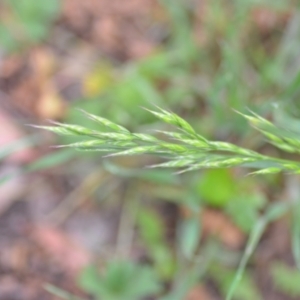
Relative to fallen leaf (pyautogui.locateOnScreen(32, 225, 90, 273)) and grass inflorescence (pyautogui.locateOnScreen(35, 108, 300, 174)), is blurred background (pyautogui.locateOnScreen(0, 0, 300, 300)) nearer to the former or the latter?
fallen leaf (pyautogui.locateOnScreen(32, 225, 90, 273))

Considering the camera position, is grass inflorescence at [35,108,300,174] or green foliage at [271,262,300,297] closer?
grass inflorescence at [35,108,300,174]

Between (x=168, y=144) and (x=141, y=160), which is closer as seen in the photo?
(x=168, y=144)

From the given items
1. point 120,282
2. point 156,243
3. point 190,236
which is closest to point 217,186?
point 190,236

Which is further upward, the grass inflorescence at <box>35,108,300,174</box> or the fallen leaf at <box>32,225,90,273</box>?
the grass inflorescence at <box>35,108,300,174</box>

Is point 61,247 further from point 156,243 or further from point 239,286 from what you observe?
point 239,286

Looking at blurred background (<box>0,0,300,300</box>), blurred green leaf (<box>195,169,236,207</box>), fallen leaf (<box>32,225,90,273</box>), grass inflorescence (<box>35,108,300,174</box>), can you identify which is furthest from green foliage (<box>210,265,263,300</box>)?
grass inflorescence (<box>35,108,300,174</box>)

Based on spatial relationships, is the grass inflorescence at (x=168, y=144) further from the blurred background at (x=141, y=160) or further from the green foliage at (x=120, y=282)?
the green foliage at (x=120, y=282)

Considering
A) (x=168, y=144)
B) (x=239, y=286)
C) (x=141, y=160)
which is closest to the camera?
(x=168, y=144)

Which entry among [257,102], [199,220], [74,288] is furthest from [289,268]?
[74,288]

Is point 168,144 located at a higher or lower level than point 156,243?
higher
